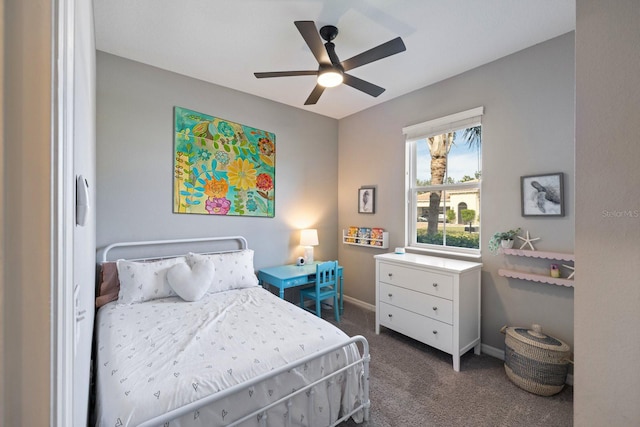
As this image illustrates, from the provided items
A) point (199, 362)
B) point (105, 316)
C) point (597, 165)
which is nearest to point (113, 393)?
point (199, 362)

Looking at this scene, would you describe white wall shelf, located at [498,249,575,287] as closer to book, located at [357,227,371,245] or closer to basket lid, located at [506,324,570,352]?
basket lid, located at [506,324,570,352]

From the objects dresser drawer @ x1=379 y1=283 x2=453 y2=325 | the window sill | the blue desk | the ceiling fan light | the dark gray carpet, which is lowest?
the dark gray carpet

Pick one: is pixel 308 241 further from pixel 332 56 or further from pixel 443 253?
pixel 332 56

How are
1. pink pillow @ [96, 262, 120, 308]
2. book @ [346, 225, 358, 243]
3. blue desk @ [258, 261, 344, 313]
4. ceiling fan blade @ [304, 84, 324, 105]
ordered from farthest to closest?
book @ [346, 225, 358, 243], blue desk @ [258, 261, 344, 313], ceiling fan blade @ [304, 84, 324, 105], pink pillow @ [96, 262, 120, 308]

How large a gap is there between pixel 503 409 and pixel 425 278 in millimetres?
1044

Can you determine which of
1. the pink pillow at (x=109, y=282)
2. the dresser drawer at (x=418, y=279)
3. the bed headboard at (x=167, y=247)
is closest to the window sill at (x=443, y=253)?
the dresser drawer at (x=418, y=279)

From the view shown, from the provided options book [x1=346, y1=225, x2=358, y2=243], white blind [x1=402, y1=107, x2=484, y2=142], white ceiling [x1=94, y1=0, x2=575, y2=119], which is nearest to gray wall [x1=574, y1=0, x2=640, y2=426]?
white ceiling [x1=94, y1=0, x2=575, y2=119]

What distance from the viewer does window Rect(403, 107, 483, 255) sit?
278cm

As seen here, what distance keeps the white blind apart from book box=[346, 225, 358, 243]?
55.3 inches

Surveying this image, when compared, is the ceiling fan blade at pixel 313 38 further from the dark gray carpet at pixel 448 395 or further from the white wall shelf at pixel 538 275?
the dark gray carpet at pixel 448 395

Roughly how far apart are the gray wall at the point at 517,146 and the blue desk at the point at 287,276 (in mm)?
1191

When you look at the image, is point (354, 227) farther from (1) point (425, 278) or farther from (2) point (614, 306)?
(2) point (614, 306)

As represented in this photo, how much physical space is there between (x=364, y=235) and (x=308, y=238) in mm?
791

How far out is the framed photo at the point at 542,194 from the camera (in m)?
2.17
